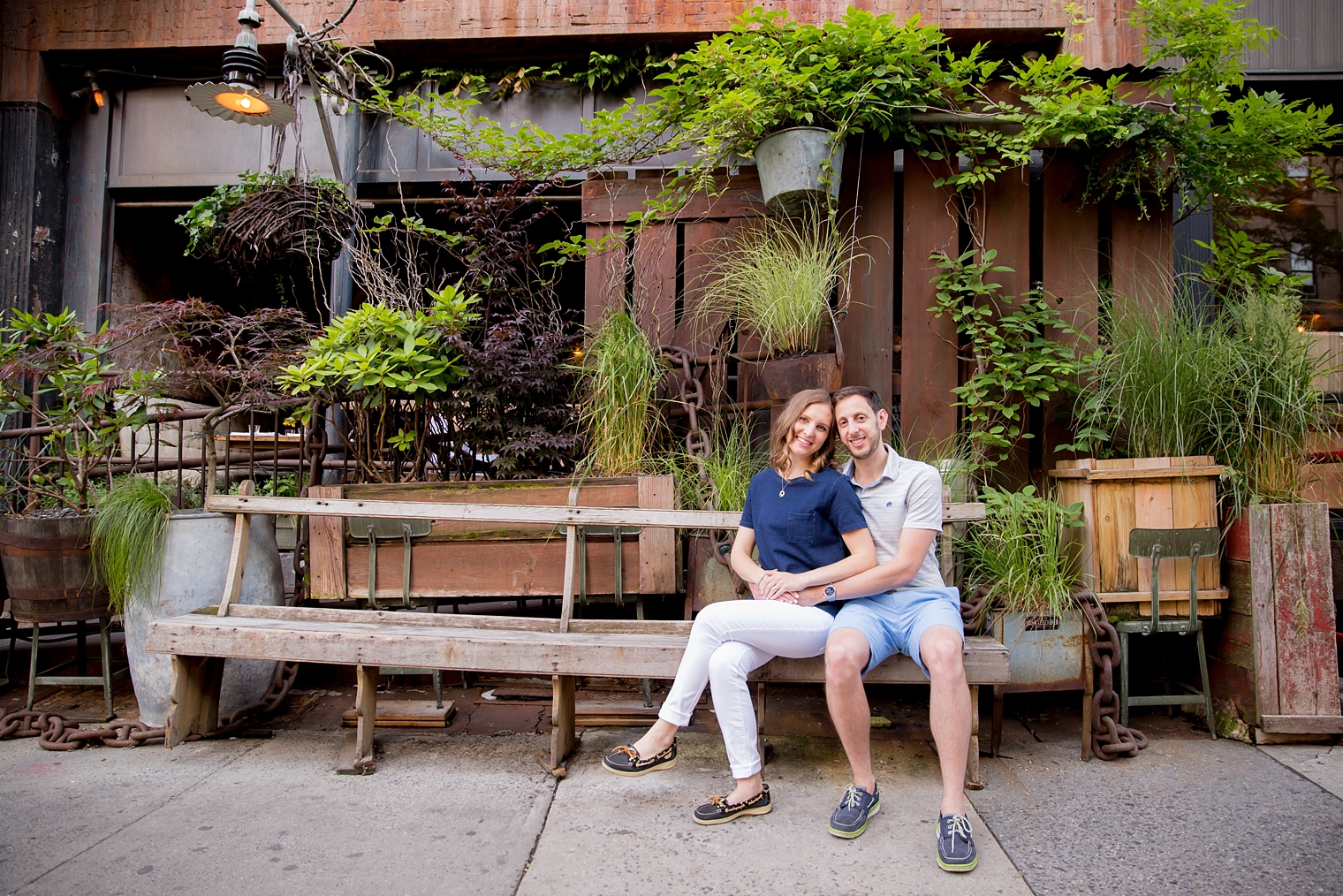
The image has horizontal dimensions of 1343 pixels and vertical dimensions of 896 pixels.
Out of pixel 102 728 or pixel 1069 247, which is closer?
pixel 102 728

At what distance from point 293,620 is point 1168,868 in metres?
3.50

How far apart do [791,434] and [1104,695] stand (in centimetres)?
176

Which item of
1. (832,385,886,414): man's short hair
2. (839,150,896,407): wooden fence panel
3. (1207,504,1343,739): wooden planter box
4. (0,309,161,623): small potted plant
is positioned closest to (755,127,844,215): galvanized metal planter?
(839,150,896,407): wooden fence panel

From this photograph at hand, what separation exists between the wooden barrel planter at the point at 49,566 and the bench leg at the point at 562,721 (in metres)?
2.51

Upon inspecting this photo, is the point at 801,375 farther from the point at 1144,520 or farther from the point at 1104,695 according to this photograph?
the point at 1104,695

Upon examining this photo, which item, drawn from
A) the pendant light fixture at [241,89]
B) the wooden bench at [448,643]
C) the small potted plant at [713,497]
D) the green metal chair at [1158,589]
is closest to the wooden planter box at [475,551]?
the small potted plant at [713,497]

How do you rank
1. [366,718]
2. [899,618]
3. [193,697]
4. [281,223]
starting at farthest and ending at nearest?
[281,223] → [193,697] → [366,718] → [899,618]

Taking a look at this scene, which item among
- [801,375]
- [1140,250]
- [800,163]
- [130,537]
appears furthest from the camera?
[1140,250]

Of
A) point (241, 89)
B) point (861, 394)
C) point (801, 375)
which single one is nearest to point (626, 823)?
point (861, 394)

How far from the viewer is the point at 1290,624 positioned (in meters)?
3.31

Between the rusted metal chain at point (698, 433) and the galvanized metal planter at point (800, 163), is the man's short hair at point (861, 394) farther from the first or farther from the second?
the galvanized metal planter at point (800, 163)

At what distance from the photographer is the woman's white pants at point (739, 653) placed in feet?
8.86

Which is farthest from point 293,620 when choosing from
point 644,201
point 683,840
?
point 644,201

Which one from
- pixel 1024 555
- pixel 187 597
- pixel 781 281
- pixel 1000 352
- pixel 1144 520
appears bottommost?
pixel 187 597
